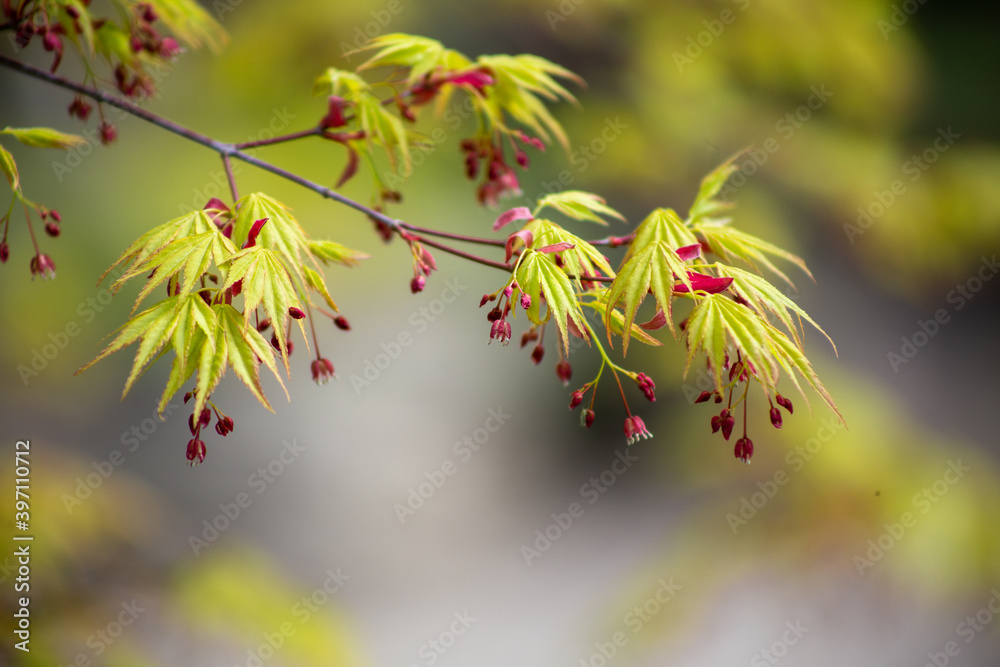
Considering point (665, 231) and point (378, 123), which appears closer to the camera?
point (665, 231)

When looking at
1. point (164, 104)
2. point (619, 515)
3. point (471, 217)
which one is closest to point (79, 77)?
point (164, 104)

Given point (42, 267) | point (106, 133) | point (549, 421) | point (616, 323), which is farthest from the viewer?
point (549, 421)

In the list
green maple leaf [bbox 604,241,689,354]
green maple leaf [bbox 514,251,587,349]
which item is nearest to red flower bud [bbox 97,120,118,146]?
green maple leaf [bbox 514,251,587,349]

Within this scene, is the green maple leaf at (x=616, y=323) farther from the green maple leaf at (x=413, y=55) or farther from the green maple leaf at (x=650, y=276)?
the green maple leaf at (x=413, y=55)

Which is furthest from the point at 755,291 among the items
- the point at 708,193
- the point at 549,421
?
the point at 549,421

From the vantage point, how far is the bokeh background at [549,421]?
2.68 metres

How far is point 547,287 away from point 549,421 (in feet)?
12.4

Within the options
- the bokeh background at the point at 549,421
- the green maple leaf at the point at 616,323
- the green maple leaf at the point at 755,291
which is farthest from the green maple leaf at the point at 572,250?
the bokeh background at the point at 549,421

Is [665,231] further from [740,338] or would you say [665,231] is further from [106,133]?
[106,133]

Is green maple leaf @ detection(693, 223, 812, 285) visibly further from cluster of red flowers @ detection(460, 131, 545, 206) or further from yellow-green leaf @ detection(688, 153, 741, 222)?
cluster of red flowers @ detection(460, 131, 545, 206)

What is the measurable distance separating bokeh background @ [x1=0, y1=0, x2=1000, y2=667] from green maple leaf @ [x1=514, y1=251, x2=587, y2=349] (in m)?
1.29

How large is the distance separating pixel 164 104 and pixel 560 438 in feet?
10.00

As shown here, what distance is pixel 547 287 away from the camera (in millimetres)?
893

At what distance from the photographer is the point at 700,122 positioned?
9.31 feet
